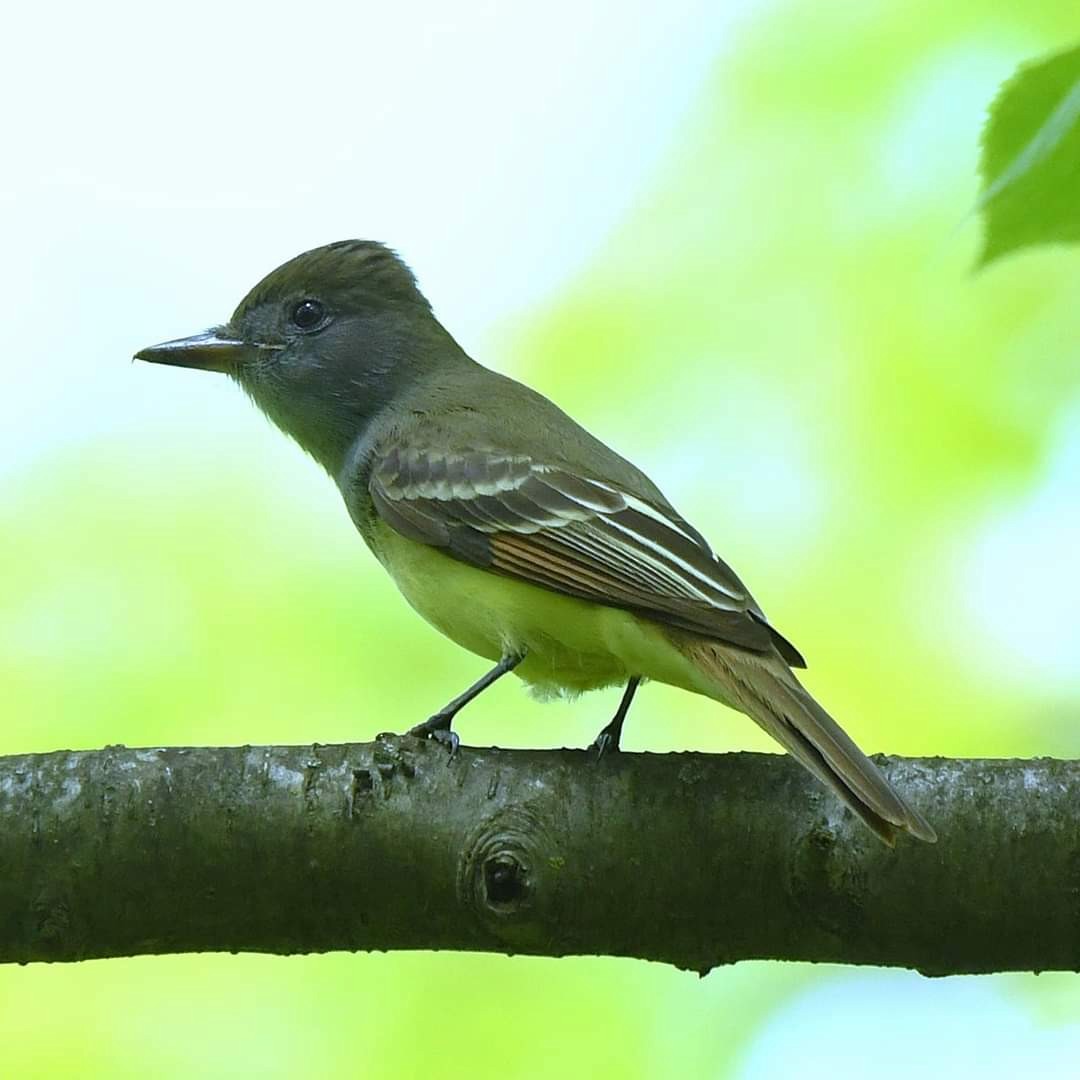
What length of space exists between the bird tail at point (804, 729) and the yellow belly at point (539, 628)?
0.14 metres

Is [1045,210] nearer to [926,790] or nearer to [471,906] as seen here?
[926,790]

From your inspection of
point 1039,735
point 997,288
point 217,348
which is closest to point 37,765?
point 217,348

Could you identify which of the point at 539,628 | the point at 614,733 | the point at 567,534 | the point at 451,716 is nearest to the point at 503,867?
the point at 614,733

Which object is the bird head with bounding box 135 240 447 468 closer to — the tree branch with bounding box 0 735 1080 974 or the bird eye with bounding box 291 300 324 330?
the bird eye with bounding box 291 300 324 330

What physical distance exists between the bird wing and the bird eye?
1.20 metres

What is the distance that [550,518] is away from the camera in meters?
5.37

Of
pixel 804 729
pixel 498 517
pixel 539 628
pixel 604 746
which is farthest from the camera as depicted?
pixel 498 517

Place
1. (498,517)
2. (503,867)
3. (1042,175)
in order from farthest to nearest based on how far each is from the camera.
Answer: (498,517) → (503,867) → (1042,175)

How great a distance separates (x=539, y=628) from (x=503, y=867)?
138cm

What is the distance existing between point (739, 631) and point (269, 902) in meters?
1.63

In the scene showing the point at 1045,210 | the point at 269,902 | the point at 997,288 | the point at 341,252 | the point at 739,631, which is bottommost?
the point at 269,902

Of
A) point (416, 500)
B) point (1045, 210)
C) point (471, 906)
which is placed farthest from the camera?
point (416, 500)

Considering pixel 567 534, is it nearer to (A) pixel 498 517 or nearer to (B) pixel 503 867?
(A) pixel 498 517

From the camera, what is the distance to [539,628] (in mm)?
5164
